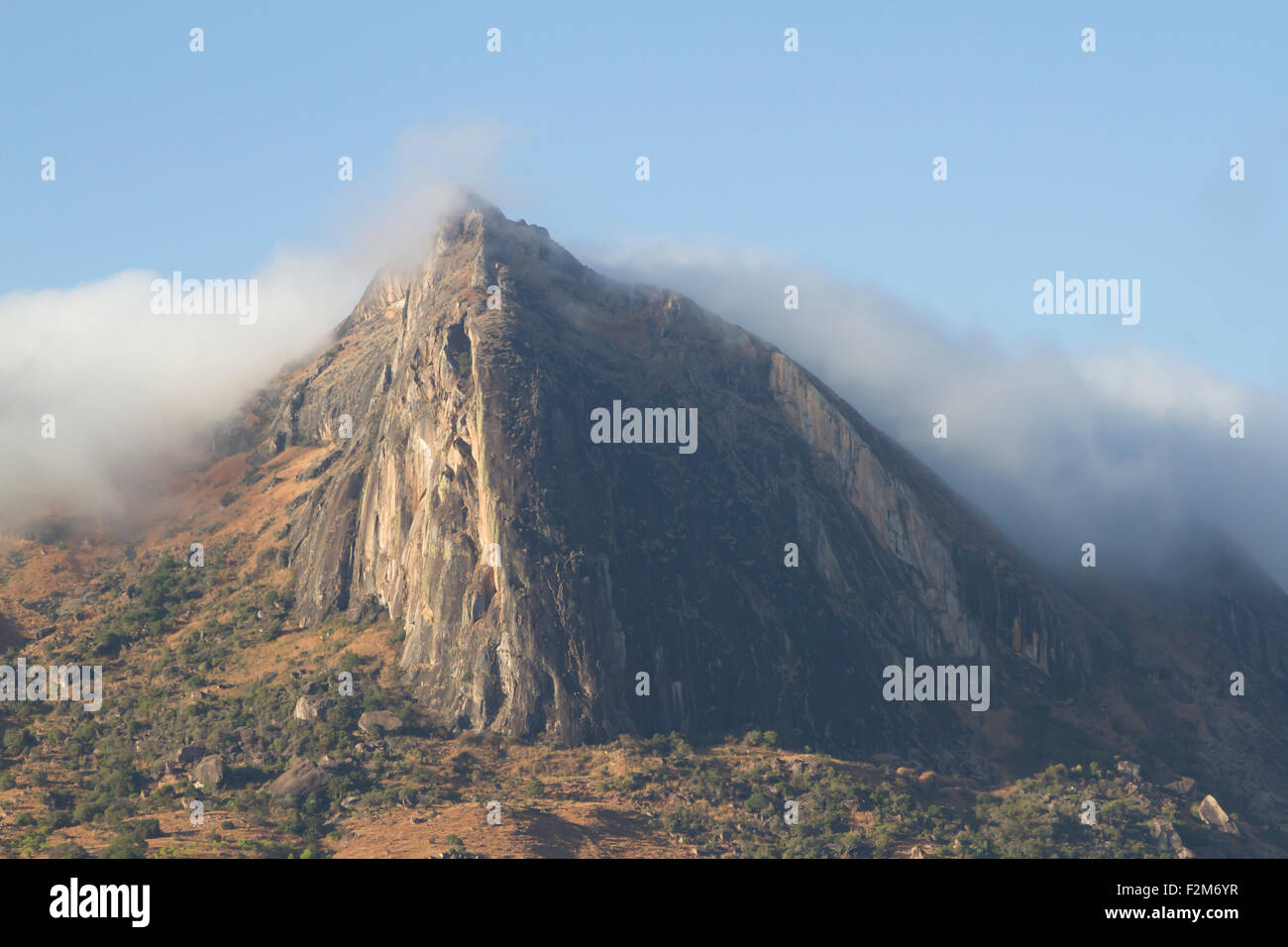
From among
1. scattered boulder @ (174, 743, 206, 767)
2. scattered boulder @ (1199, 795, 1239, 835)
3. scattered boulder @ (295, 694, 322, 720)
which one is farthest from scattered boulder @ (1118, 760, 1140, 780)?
scattered boulder @ (174, 743, 206, 767)

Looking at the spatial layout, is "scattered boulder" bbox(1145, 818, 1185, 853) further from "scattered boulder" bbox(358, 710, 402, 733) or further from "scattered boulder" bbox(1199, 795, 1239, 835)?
"scattered boulder" bbox(358, 710, 402, 733)

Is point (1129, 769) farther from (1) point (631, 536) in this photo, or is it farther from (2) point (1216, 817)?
(1) point (631, 536)

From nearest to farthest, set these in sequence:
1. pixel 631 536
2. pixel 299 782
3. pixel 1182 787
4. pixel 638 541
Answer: pixel 299 782 → pixel 1182 787 → pixel 631 536 → pixel 638 541

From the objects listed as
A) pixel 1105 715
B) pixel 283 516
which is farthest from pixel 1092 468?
pixel 283 516

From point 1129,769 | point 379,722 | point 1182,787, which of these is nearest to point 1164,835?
point 1129,769

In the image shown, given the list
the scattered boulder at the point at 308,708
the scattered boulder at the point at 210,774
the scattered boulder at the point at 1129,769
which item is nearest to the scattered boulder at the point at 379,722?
the scattered boulder at the point at 308,708

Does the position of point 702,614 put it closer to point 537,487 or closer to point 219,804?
point 537,487

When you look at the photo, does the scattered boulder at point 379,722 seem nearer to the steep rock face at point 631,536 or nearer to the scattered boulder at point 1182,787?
the steep rock face at point 631,536
